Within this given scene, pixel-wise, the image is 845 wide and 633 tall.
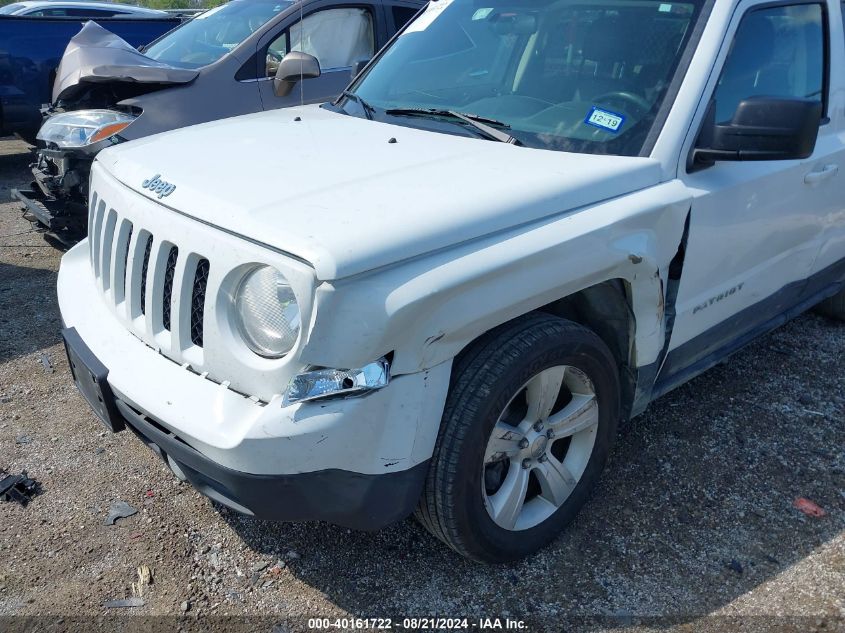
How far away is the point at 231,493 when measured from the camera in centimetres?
208

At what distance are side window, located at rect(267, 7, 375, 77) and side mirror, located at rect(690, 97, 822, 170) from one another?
400 cm

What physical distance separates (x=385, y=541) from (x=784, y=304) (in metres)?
2.24

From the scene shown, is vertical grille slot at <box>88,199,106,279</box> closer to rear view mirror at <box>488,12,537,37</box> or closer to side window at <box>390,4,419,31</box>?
rear view mirror at <box>488,12,537,37</box>

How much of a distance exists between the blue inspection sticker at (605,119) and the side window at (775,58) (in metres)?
0.39

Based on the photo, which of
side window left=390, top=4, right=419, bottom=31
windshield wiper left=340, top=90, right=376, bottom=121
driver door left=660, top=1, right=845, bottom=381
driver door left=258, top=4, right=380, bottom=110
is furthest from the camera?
side window left=390, top=4, right=419, bottom=31

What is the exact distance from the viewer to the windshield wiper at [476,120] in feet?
8.87

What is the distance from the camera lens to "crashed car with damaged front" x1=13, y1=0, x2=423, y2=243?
491cm

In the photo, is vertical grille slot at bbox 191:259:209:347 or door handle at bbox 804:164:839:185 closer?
vertical grille slot at bbox 191:259:209:347

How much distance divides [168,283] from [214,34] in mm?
4308

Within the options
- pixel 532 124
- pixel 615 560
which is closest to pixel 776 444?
pixel 615 560

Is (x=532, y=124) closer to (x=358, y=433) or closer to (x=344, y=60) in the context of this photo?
(x=358, y=433)

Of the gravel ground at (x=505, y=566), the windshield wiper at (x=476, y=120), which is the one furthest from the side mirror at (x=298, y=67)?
the gravel ground at (x=505, y=566)

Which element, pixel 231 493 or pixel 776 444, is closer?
pixel 231 493

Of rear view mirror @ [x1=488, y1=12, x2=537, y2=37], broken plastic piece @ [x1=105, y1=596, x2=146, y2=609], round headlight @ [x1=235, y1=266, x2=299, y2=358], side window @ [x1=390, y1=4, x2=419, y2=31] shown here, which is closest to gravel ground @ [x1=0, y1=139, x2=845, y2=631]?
broken plastic piece @ [x1=105, y1=596, x2=146, y2=609]
